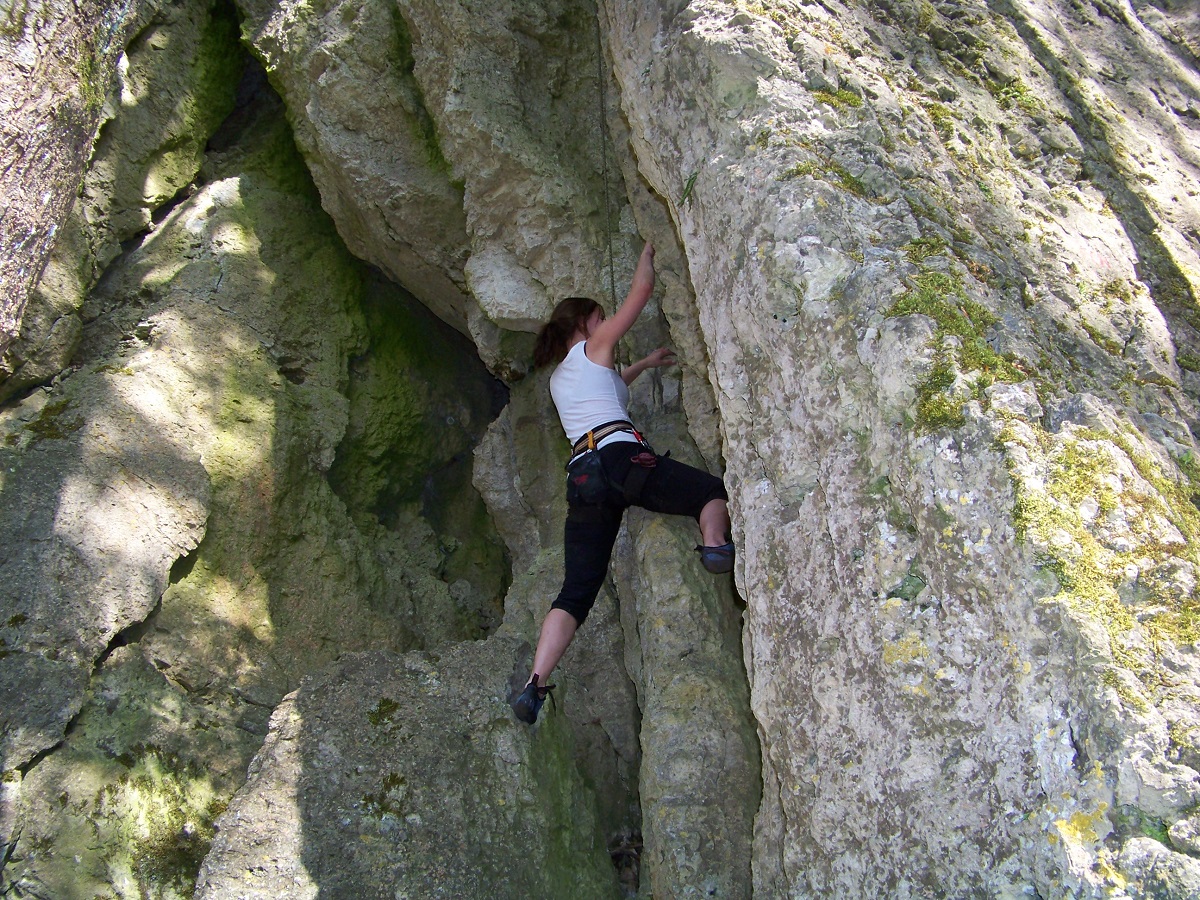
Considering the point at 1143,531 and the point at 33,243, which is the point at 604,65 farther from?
the point at 1143,531

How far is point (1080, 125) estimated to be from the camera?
14.1ft

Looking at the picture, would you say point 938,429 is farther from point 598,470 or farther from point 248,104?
point 248,104

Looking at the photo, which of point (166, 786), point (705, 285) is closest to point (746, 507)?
point (705, 285)

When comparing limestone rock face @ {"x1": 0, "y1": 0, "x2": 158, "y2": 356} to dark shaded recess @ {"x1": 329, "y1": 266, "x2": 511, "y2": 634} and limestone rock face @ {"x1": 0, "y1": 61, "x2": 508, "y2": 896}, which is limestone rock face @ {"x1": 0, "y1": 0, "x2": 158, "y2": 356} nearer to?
limestone rock face @ {"x1": 0, "y1": 61, "x2": 508, "y2": 896}

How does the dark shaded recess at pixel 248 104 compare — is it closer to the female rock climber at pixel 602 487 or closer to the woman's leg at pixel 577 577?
the female rock climber at pixel 602 487

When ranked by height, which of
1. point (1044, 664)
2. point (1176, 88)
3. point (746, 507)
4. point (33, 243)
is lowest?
point (33, 243)

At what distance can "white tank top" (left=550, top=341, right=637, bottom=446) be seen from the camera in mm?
4387

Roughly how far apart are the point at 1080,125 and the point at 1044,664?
3.27 meters

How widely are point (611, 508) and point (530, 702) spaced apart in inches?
38.7

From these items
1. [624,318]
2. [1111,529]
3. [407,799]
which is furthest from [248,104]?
[1111,529]

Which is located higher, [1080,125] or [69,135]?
[1080,125]

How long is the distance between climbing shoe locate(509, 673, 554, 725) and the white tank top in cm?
119

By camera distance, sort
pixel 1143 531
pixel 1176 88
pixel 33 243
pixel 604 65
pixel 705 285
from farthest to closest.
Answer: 1. pixel 604 65
2. pixel 1176 88
3. pixel 33 243
4. pixel 705 285
5. pixel 1143 531

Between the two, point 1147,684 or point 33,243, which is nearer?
point 1147,684
